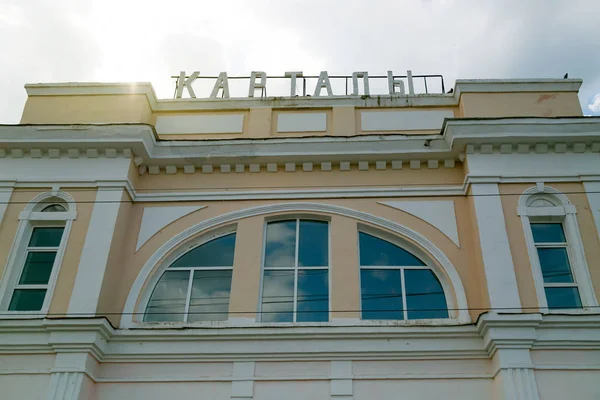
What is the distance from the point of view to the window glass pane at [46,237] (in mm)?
11977

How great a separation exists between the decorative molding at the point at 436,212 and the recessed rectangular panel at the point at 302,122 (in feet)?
7.64

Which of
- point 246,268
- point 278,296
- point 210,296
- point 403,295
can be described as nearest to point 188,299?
point 210,296

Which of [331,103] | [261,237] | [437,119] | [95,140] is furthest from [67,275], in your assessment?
[437,119]

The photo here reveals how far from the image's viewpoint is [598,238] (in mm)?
11141

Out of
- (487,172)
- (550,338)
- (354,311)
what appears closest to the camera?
(550,338)

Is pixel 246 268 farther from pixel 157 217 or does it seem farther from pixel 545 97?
pixel 545 97

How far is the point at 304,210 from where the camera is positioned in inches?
486

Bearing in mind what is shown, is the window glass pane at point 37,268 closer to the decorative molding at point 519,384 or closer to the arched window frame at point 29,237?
the arched window frame at point 29,237

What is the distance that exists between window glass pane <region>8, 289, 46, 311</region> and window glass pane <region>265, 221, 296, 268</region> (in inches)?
162

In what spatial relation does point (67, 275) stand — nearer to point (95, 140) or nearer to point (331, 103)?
point (95, 140)

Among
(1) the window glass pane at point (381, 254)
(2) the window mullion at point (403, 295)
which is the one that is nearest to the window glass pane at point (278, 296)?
(1) the window glass pane at point (381, 254)

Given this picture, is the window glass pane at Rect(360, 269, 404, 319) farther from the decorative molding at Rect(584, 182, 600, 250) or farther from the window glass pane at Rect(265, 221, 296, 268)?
the decorative molding at Rect(584, 182, 600, 250)

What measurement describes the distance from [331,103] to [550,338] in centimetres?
650

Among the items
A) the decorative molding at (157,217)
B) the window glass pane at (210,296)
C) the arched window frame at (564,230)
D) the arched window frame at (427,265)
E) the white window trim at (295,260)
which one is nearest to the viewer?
the arched window frame at (564,230)
